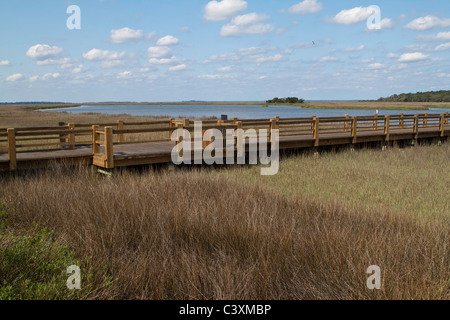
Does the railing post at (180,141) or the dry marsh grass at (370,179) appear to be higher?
the railing post at (180,141)

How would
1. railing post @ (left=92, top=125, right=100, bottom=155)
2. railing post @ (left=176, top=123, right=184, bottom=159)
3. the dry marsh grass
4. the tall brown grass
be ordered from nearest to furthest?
the tall brown grass < the dry marsh grass < railing post @ (left=92, top=125, right=100, bottom=155) < railing post @ (left=176, top=123, right=184, bottom=159)

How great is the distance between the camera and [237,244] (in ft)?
19.0

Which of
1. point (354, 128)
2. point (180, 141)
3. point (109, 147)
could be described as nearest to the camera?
point (109, 147)

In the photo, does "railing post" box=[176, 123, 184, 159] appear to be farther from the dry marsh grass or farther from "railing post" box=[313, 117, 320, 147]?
"railing post" box=[313, 117, 320, 147]

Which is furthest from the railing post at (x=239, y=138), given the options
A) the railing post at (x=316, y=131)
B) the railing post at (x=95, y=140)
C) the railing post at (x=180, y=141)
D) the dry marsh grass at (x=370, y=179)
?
the railing post at (x=95, y=140)

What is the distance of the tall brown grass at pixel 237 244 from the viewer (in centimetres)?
467

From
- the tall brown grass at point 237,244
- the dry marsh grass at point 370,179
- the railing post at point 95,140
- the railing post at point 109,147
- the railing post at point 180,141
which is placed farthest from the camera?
the railing post at point 180,141

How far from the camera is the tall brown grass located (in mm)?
4668

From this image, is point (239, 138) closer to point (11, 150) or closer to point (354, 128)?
point (354, 128)

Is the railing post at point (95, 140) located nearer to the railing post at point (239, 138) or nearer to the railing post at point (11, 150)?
the railing post at point (11, 150)

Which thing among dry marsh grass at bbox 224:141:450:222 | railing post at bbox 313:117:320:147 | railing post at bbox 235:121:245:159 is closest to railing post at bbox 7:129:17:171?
dry marsh grass at bbox 224:141:450:222

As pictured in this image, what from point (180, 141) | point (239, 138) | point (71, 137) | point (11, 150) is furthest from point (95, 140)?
point (239, 138)
